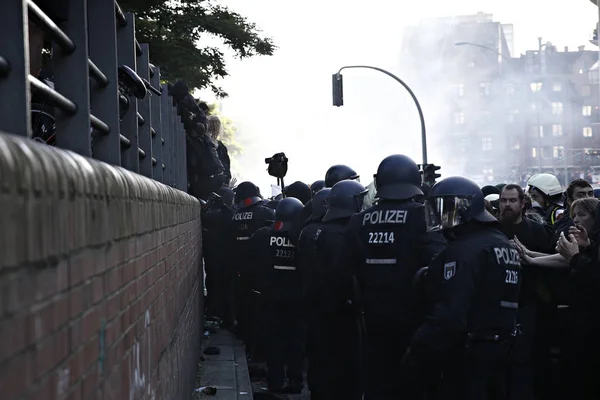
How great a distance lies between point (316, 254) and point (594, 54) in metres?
110

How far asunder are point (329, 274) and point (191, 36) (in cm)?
1582

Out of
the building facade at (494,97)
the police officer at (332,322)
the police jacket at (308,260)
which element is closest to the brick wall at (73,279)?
the police officer at (332,322)

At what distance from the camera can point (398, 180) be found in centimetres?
706

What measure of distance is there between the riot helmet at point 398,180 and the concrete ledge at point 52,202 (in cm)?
385

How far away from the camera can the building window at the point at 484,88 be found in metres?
106

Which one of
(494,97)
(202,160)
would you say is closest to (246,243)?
(202,160)

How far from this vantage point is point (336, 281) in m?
7.55

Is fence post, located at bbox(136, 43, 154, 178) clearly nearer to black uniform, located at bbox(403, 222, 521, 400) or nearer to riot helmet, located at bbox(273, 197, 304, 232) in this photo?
black uniform, located at bbox(403, 222, 521, 400)

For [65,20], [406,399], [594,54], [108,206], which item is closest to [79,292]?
[108,206]

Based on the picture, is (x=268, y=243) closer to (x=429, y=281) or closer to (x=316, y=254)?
(x=316, y=254)

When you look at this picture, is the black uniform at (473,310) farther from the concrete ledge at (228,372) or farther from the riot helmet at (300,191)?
the riot helmet at (300,191)

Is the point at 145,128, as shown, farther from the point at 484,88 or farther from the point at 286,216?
the point at 484,88

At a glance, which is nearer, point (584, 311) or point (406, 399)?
point (406, 399)

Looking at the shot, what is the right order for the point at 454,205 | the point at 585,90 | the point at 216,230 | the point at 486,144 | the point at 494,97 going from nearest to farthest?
the point at 454,205
the point at 216,230
the point at 486,144
the point at 494,97
the point at 585,90
